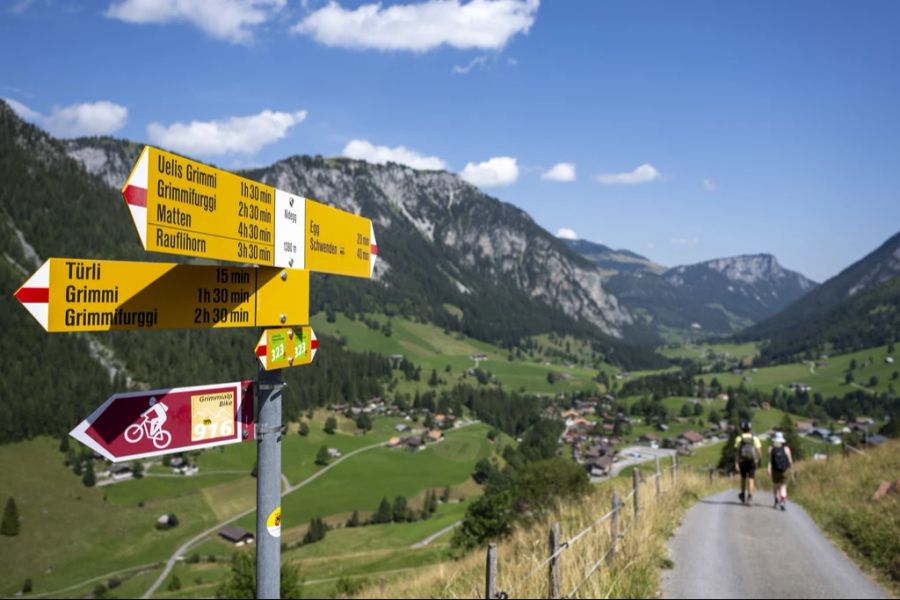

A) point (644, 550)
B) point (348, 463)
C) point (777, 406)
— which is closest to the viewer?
point (644, 550)

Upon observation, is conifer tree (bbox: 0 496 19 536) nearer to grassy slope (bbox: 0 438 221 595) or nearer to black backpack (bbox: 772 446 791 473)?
grassy slope (bbox: 0 438 221 595)

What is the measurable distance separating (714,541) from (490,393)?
165 m

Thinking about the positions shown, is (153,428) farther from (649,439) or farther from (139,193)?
(649,439)

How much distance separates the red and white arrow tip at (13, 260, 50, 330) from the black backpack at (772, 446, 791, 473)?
15.6m

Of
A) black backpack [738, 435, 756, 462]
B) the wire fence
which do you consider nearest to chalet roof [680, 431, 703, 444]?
black backpack [738, 435, 756, 462]

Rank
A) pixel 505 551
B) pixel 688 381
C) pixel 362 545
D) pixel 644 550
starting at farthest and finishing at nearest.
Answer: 1. pixel 688 381
2. pixel 362 545
3. pixel 505 551
4. pixel 644 550

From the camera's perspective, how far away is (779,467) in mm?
13648

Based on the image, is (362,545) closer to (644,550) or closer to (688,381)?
(644,550)

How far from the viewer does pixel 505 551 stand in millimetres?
9625

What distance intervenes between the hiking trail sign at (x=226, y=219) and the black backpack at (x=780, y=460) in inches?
547

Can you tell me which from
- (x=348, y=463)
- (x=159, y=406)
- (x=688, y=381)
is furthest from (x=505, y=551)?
(x=688, y=381)

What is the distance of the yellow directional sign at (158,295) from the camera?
8.16ft

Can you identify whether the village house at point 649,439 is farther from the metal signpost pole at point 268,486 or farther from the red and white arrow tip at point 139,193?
the red and white arrow tip at point 139,193

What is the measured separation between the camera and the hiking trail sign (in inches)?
98.7
